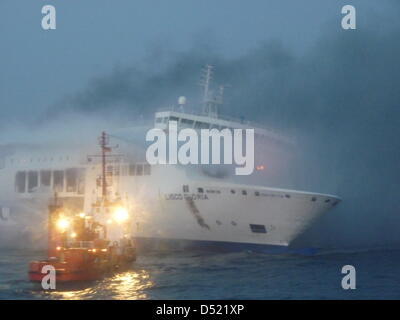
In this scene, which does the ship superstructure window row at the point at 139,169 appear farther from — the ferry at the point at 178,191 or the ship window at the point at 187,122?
the ship window at the point at 187,122

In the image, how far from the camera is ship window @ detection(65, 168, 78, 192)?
51.3m

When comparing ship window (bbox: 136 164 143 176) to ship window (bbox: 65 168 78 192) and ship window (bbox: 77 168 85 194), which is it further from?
ship window (bbox: 65 168 78 192)

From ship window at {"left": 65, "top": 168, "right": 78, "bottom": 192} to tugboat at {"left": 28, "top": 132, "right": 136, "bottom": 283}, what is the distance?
13.5 meters

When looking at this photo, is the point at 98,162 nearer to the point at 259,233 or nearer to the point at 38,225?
the point at 38,225

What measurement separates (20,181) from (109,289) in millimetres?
29657

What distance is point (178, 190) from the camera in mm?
43688

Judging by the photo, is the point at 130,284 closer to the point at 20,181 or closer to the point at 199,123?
the point at 199,123

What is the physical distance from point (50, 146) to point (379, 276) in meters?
31.6

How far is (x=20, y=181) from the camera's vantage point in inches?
2196

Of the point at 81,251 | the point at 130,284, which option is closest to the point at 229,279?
the point at 130,284

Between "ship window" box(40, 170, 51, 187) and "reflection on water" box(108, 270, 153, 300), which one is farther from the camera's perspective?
"ship window" box(40, 170, 51, 187)

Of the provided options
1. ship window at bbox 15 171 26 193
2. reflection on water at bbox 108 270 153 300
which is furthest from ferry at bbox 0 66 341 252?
reflection on water at bbox 108 270 153 300

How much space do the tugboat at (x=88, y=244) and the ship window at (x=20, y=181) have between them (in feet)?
64.2
